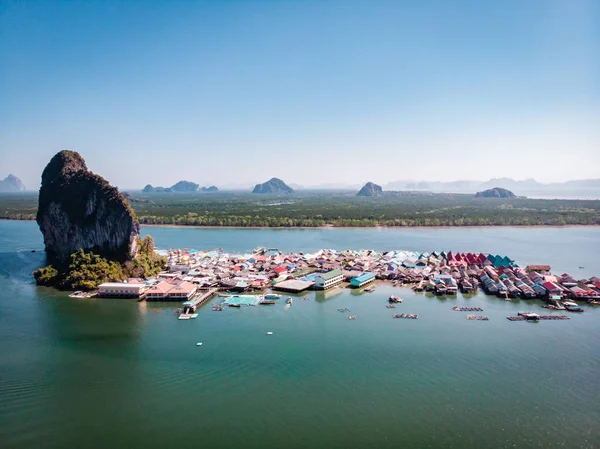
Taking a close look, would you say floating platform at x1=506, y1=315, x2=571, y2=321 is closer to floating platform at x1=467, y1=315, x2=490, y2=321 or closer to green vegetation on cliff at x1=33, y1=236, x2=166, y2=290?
floating platform at x1=467, y1=315, x2=490, y2=321

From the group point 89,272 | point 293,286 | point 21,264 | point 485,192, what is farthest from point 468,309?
point 485,192

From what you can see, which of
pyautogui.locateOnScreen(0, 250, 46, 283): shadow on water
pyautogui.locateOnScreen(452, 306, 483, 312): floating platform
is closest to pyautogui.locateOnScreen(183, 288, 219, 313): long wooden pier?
pyautogui.locateOnScreen(0, 250, 46, 283): shadow on water

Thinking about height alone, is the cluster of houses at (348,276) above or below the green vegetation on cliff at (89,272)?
below

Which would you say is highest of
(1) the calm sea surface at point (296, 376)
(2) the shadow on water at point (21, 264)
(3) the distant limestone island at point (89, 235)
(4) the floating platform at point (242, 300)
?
(3) the distant limestone island at point (89, 235)

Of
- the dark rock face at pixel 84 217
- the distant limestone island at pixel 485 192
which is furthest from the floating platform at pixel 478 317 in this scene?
the distant limestone island at pixel 485 192

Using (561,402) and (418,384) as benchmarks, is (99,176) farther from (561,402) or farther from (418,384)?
(561,402)

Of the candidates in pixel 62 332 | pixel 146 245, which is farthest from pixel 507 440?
pixel 146 245

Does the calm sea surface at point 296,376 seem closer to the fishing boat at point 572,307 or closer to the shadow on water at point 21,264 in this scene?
the fishing boat at point 572,307

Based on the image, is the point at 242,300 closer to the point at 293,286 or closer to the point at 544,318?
the point at 293,286
